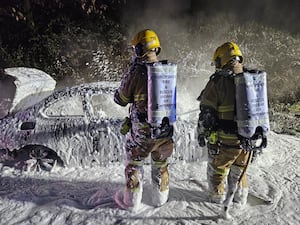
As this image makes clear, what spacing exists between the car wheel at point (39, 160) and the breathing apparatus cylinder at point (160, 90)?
7.21 ft

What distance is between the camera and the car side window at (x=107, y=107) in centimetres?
624

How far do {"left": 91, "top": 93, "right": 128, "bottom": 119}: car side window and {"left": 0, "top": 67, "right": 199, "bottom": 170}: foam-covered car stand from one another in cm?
38

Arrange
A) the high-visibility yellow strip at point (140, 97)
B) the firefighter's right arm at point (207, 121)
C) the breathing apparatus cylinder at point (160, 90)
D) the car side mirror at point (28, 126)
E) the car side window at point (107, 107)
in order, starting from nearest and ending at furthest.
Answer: the breathing apparatus cylinder at point (160, 90)
the firefighter's right arm at point (207, 121)
the high-visibility yellow strip at point (140, 97)
the car side mirror at point (28, 126)
the car side window at point (107, 107)

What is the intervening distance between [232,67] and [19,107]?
3786 millimetres

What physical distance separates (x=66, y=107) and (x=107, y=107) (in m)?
0.81

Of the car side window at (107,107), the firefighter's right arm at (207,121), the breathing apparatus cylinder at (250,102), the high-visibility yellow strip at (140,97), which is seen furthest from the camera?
the car side window at (107,107)

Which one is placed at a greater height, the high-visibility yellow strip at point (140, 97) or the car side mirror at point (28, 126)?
the high-visibility yellow strip at point (140, 97)

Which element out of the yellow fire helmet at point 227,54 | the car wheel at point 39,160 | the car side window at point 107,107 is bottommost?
the car wheel at point 39,160

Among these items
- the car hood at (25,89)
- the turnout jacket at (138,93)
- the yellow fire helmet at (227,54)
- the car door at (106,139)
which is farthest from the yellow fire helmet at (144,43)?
the car hood at (25,89)

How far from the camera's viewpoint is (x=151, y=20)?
41.6 feet

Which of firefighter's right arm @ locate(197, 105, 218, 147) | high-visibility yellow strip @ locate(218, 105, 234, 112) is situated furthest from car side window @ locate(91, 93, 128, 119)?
high-visibility yellow strip @ locate(218, 105, 234, 112)

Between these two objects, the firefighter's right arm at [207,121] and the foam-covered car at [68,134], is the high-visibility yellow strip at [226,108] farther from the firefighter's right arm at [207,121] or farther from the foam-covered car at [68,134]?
the foam-covered car at [68,134]

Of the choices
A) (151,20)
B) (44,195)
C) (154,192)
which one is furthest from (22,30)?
(154,192)

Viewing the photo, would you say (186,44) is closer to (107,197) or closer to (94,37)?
(94,37)
